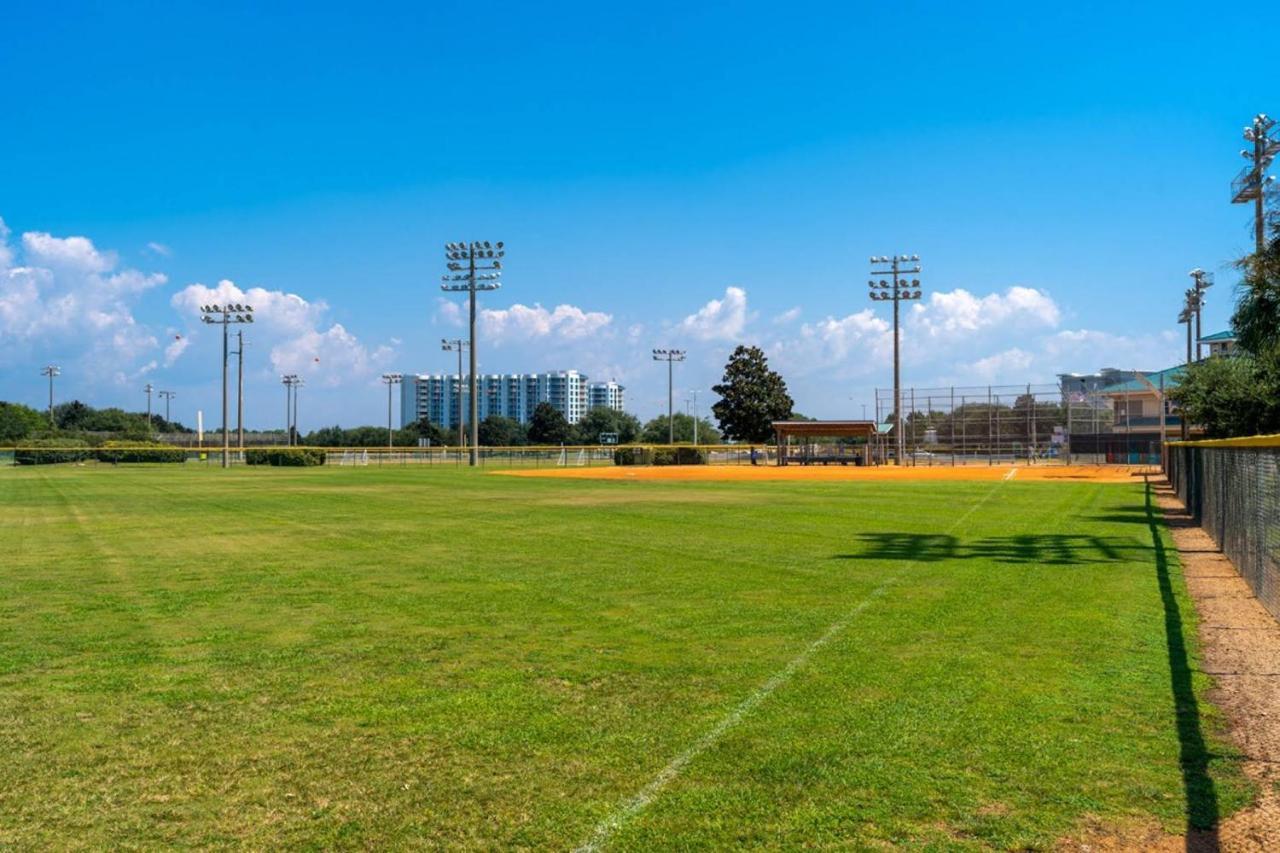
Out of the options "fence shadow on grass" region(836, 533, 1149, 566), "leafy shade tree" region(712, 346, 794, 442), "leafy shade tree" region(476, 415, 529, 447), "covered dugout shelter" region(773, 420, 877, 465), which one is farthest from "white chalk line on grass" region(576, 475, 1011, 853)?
"leafy shade tree" region(476, 415, 529, 447)

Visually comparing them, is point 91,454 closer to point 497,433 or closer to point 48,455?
point 48,455

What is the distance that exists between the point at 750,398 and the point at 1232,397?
77.5m

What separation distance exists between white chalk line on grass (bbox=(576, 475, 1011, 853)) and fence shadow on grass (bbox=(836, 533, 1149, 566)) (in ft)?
16.5

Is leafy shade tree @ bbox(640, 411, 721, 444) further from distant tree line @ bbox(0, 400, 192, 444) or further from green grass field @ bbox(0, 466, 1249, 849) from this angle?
green grass field @ bbox(0, 466, 1249, 849)

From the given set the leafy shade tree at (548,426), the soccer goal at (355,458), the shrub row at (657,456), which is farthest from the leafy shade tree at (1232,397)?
the leafy shade tree at (548,426)

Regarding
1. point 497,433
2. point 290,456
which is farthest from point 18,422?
point 290,456

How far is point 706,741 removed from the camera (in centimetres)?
565

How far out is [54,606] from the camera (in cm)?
1051

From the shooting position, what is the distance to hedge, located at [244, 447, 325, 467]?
7212cm

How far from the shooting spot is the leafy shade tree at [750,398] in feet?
349

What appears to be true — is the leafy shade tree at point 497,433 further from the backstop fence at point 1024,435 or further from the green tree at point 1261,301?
the green tree at point 1261,301

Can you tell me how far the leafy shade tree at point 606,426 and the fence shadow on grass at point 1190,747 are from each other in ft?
495

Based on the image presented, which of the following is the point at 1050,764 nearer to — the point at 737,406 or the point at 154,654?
the point at 154,654

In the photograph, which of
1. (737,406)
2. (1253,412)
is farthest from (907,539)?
(737,406)
